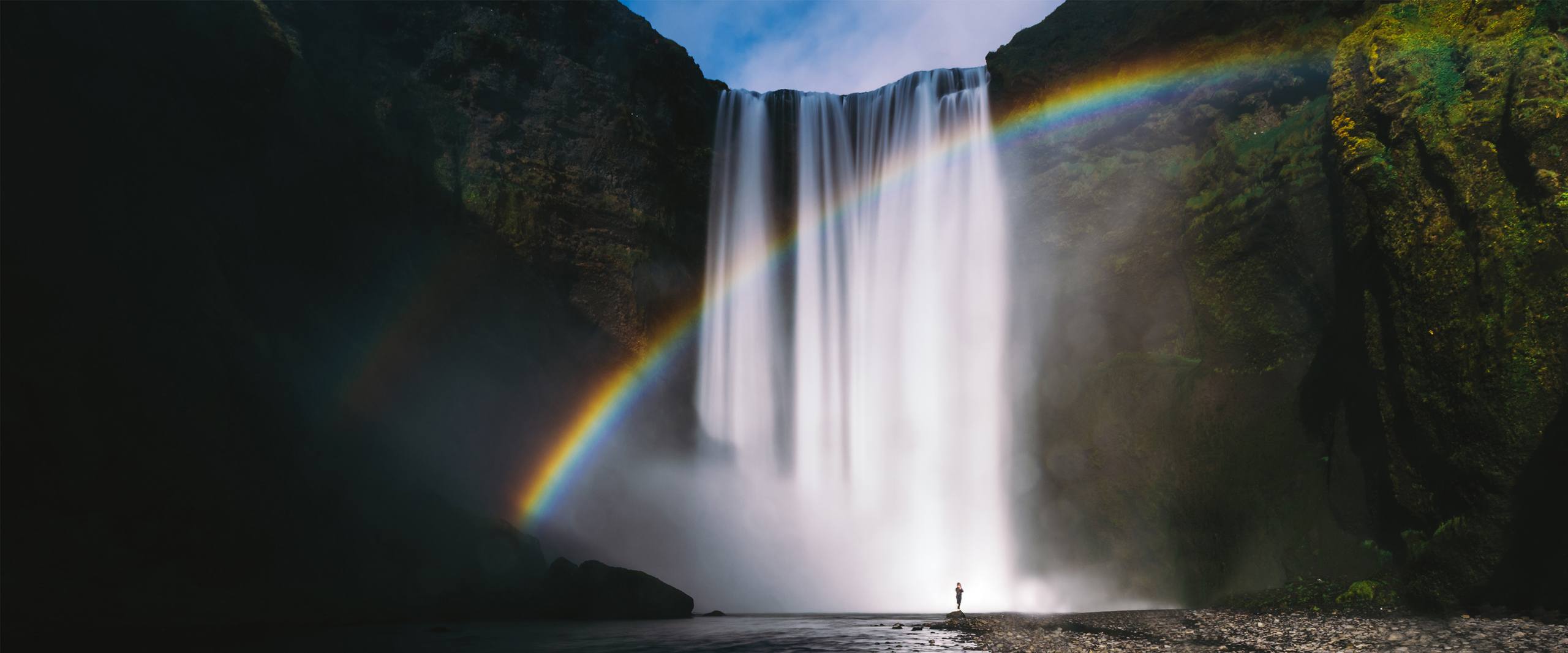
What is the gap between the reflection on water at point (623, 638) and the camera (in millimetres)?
14898

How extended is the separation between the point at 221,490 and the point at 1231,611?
23.0 metres

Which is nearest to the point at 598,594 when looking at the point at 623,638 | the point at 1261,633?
the point at 623,638

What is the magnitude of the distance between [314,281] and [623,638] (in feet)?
52.3

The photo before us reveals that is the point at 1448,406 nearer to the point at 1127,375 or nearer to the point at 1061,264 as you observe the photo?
the point at 1127,375

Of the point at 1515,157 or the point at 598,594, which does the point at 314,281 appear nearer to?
the point at 598,594

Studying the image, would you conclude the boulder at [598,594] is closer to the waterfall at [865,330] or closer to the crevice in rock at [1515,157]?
the waterfall at [865,330]

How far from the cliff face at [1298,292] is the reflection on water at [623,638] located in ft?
30.1

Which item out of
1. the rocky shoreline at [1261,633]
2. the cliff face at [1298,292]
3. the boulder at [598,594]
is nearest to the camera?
the rocky shoreline at [1261,633]

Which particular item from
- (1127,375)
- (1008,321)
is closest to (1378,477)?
(1127,375)

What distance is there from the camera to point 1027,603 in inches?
1033

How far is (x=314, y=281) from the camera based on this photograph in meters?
25.3

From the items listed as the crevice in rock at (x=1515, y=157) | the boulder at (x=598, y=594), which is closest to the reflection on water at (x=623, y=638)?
the boulder at (x=598, y=594)

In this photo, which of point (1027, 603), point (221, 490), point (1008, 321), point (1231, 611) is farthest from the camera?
point (1008, 321)

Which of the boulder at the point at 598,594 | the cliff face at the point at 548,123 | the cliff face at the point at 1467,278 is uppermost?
the cliff face at the point at 548,123
